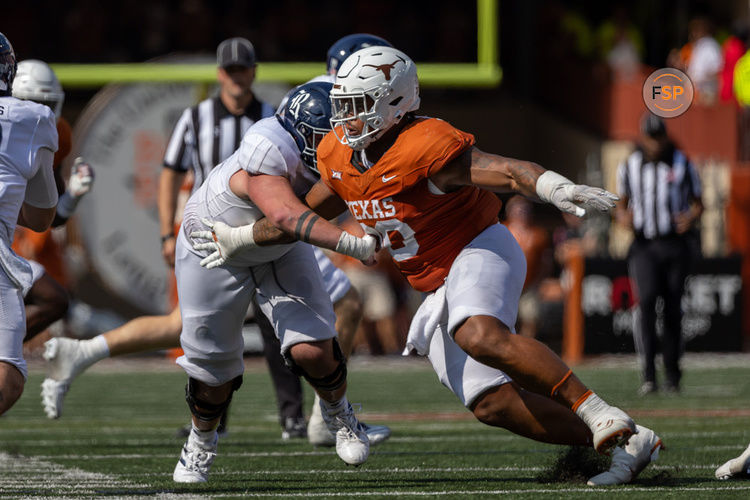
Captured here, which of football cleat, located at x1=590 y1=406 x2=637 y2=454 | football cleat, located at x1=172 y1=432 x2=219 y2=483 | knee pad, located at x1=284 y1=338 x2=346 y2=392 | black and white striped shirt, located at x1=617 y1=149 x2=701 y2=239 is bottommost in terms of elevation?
black and white striped shirt, located at x1=617 y1=149 x2=701 y2=239

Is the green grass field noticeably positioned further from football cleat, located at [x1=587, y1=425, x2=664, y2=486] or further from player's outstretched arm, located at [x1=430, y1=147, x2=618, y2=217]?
player's outstretched arm, located at [x1=430, y1=147, x2=618, y2=217]

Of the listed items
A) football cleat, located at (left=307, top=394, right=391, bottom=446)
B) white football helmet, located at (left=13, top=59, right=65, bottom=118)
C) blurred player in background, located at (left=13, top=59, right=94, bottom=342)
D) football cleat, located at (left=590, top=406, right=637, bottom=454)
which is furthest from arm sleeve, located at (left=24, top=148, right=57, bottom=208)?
football cleat, located at (left=590, top=406, right=637, bottom=454)

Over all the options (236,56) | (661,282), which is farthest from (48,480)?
(661,282)

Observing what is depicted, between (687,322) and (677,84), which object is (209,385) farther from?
(687,322)

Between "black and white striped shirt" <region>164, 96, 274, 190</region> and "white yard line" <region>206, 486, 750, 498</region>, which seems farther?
"black and white striped shirt" <region>164, 96, 274, 190</region>

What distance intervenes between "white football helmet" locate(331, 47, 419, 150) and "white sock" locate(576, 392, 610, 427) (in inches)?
40.5

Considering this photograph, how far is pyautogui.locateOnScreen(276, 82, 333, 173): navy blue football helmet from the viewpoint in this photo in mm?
4496

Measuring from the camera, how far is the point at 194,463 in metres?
4.64

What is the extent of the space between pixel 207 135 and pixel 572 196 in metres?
2.94

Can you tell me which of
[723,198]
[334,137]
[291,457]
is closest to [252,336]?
[723,198]

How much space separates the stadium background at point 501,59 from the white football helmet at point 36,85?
22.7 feet

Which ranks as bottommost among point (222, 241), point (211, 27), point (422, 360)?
point (422, 360)

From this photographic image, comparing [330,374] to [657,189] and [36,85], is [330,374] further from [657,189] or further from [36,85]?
[657,189]

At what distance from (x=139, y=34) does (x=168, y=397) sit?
25.5ft
